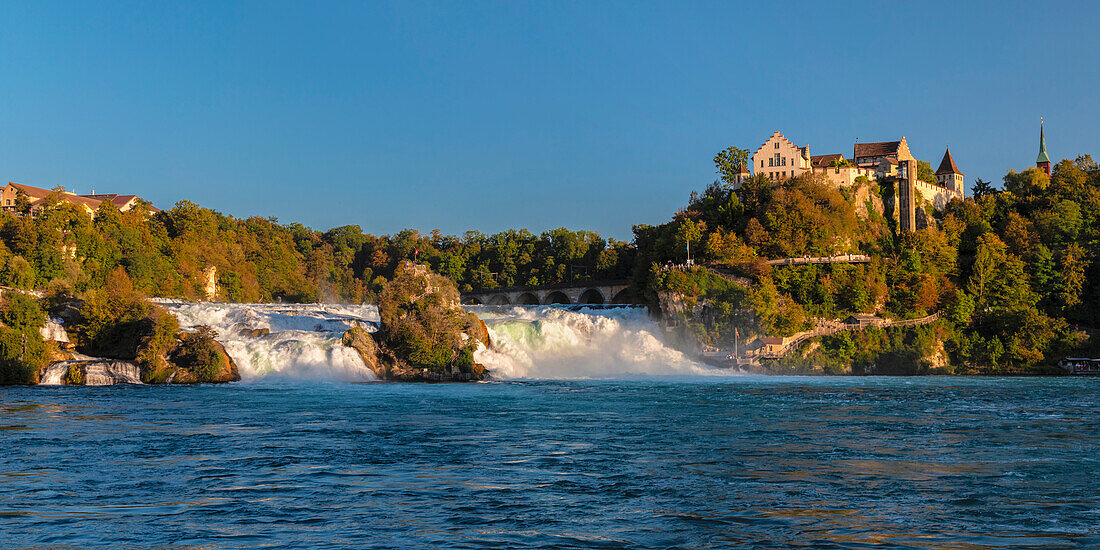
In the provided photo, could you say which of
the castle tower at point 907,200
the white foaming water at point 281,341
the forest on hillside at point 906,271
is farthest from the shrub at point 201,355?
the castle tower at point 907,200

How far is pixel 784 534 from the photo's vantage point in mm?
13188

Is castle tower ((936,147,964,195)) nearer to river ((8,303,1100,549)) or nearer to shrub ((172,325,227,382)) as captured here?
river ((8,303,1100,549))

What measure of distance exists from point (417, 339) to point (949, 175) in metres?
65.8

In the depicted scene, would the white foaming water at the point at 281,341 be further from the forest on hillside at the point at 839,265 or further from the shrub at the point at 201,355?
the forest on hillside at the point at 839,265

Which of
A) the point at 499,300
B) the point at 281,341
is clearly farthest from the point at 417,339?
the point at 499,300

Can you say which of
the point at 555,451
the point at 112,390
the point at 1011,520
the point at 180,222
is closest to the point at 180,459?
the point at 555,451

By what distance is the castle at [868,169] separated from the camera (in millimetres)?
78000

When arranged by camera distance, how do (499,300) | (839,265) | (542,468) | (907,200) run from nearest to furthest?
(542,468) < (839,265) < (907,200) < (499,300)

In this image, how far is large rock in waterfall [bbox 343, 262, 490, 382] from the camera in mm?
48375

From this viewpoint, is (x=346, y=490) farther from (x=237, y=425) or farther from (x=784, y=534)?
(x=237, y=425)

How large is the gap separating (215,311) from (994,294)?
55877 mm

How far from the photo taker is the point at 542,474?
60.7 feet

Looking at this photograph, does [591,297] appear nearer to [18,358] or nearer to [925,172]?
[925,172]

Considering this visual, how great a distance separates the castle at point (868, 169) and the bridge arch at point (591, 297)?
18095 mm
